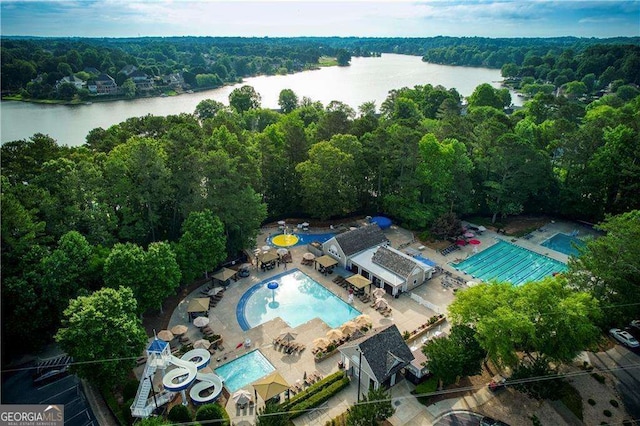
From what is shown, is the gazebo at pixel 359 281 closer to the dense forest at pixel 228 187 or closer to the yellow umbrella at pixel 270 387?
the dense forest at pixel 228 187

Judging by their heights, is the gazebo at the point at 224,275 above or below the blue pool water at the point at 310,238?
above

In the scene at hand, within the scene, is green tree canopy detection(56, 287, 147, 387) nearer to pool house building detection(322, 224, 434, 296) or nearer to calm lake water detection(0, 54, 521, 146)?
pool house building detection(322, 224, 434, 296)

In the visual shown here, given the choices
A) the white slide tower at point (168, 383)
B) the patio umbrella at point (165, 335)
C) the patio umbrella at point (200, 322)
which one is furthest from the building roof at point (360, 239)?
the white slide tower at point (168, 383)

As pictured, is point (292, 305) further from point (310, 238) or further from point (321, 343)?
point (310, 238)

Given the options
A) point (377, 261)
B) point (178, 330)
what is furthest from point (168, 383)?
point (377, 261)

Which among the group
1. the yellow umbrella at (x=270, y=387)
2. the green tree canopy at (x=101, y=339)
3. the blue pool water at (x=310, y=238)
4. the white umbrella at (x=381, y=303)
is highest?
the green tree canopy at (x=101, y=339)
